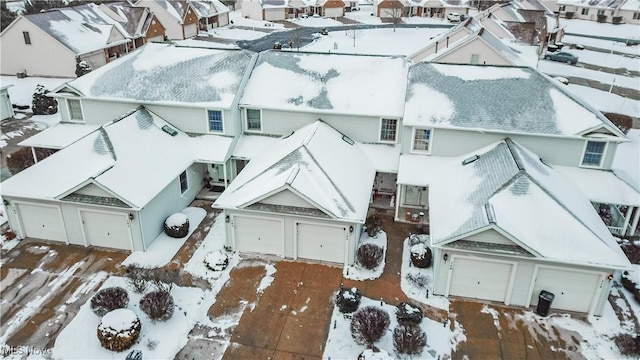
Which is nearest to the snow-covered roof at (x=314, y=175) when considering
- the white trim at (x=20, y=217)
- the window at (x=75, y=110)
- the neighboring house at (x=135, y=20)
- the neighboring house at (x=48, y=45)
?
the white trim at (x=20, y=217)

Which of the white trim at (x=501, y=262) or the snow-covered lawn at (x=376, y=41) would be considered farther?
the snow-covered lawn at (x=376, y=41)

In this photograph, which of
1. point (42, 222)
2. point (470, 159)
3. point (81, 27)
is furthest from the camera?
point (81, 27)

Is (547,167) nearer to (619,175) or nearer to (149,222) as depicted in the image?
(619,175)

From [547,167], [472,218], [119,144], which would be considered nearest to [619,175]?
[547,167]

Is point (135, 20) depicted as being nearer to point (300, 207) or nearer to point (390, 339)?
point (300, 207)

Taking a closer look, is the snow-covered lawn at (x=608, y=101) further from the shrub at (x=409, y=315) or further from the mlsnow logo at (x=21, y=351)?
the mlsnow logo at (x=21, y=351)

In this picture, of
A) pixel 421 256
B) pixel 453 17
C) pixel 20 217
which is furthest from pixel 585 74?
pixel 20 217

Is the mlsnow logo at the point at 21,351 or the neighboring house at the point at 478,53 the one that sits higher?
the neighboring house at the point at 478,53
